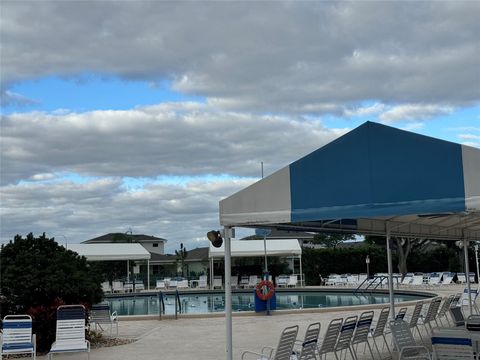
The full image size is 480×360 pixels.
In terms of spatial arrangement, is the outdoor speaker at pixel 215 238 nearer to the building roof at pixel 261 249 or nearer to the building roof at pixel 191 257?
the building roof at pixel 261 249

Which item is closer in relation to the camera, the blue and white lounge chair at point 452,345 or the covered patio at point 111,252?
the blue and white lounge chair at point 452,345

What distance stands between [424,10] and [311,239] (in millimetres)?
48815

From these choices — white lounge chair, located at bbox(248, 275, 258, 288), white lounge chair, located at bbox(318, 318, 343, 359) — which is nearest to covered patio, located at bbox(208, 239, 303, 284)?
white lounge chair, located at bbox(248, 275, 258, 288)

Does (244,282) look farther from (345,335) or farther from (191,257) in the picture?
(345,335)

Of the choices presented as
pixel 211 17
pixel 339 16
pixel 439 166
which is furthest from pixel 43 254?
pixel 439 166

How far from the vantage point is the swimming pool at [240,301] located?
23.5 metres

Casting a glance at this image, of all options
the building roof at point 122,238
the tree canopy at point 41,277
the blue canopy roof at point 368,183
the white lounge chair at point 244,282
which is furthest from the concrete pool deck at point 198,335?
the building roof at point 122,238

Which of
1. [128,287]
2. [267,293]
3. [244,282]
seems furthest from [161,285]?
[267,293]

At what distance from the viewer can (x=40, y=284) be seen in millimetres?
11523

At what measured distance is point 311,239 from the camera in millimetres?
57906

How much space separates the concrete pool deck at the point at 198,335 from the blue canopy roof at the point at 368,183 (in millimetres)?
3356

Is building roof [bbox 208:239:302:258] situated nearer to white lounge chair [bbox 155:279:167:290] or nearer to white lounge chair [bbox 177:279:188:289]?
white lounge chair [bbox 177:279:188:289]

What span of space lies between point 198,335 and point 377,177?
791 centimetres

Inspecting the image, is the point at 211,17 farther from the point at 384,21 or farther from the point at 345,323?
the point at 345,323
